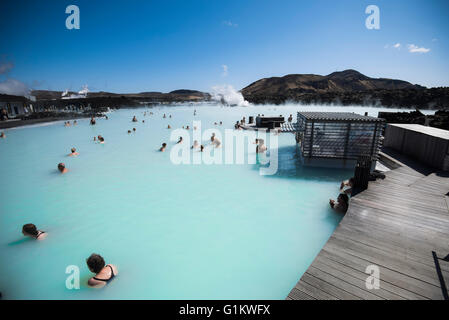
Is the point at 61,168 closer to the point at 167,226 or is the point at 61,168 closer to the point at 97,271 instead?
the point at 167,226

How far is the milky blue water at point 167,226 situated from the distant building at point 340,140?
23.3 inches

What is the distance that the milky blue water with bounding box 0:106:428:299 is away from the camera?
4629 millimetres

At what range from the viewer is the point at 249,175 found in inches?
412

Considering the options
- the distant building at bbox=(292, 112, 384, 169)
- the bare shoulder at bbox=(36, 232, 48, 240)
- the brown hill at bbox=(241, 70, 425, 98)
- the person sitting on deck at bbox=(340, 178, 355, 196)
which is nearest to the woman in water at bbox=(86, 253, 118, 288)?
the bare shoulder at bbox=(36, 232, 48, 240)

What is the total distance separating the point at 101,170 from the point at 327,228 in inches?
434

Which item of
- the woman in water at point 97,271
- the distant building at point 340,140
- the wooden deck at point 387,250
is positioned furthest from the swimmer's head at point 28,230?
the distant building at point 340,140

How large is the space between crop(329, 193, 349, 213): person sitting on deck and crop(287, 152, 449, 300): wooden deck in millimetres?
675

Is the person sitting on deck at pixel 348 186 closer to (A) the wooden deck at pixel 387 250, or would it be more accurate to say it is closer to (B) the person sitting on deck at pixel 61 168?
(A) the wooden deck at pixel 387 250

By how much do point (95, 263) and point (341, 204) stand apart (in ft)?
21.5

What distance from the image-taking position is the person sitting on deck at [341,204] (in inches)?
245

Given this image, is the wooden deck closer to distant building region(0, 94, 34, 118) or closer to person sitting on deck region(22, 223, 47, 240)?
person sitting on deck region(22, 223, 47, 240)

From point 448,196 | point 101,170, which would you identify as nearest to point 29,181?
point 101,170
